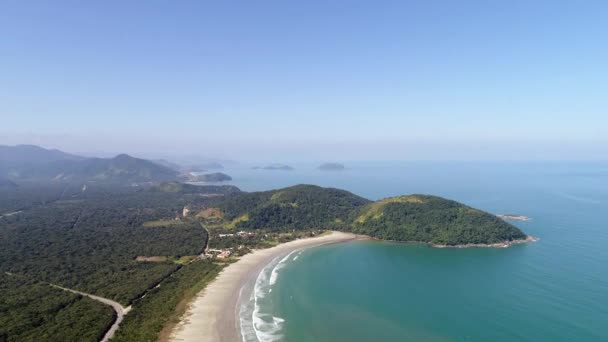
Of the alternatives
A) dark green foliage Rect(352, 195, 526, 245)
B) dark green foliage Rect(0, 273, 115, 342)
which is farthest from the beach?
dark green foliage Rect(352, 195, 526, 245)

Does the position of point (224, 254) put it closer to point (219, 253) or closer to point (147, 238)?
point (219, 253)

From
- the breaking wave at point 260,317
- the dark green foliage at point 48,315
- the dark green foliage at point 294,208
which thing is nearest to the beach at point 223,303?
the breaking wave at point 260,317

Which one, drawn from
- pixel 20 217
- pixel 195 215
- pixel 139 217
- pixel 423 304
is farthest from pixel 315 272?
pixel 20 217

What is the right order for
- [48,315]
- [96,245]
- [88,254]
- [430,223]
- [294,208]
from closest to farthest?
1. [48,315]
2. [88,254]
3. [96,245]
4. [430,223]
5. [294,208]

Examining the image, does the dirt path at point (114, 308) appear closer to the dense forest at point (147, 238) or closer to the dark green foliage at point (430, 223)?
the dense forest at point (147, 238)

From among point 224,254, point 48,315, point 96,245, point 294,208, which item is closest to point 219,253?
point 224,254

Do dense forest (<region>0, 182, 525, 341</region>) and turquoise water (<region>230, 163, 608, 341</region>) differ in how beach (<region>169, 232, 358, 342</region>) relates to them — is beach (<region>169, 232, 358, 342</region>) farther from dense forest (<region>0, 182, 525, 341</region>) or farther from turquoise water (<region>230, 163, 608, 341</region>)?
turquoise water (<region>230, 163, 608, 341</region>)
